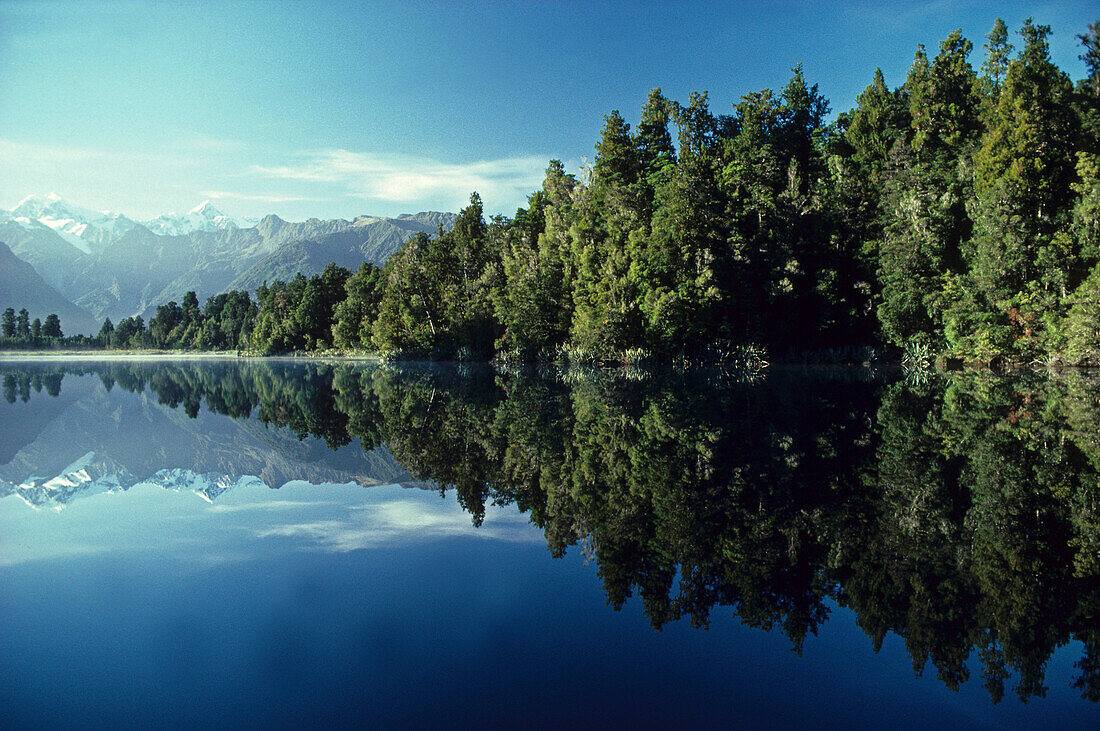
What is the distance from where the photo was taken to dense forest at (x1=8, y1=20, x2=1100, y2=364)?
1516 inches

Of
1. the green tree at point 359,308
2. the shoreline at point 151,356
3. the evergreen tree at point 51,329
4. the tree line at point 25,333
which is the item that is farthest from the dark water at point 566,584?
the evergreen tree at point 51,329

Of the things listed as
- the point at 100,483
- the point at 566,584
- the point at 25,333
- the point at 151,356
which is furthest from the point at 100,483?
the point at 25,333

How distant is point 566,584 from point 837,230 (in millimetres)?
48034

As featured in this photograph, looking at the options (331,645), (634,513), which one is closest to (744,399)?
(634,513)

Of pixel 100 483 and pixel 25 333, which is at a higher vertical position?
pixel 100 483

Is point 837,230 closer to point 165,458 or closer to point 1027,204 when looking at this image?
point 1027,204

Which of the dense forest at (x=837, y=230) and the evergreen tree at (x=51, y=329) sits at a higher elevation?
the dense forest at (x=837, y=230)

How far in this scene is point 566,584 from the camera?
20.6ft

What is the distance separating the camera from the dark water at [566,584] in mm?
4270

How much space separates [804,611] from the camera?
5.59 metres

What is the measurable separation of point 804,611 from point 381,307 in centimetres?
7141

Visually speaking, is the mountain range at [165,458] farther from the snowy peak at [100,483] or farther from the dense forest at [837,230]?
the dense forest at [837,230]

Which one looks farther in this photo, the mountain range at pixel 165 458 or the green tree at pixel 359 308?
the green tree at pixel 359 308

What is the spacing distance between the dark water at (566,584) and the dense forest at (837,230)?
3122cm
